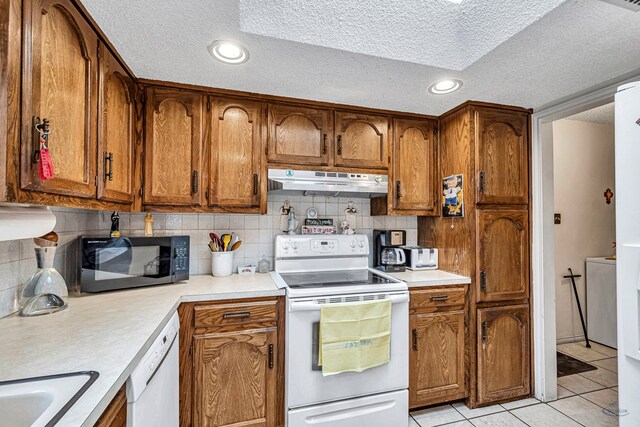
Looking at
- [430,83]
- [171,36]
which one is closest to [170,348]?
[171,36]

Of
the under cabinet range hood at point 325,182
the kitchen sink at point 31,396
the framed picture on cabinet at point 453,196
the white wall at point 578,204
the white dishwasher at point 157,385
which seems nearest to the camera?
the kitchen sink at point 31,396

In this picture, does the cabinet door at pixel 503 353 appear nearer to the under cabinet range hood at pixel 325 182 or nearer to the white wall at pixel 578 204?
the under cabinet range hood at pixel 325 182

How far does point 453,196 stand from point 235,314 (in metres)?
1.72

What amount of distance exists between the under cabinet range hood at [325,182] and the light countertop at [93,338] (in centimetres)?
77

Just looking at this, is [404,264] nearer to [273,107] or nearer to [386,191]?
[386,191]

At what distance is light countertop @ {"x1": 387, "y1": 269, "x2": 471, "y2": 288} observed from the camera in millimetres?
1986

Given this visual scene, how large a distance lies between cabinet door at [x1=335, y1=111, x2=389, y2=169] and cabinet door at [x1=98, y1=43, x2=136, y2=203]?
4.28 ft

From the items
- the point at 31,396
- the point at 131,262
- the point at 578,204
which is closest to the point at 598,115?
the point at 578,204

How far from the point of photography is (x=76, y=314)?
49.6 inches

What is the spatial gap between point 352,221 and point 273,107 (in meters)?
1.09

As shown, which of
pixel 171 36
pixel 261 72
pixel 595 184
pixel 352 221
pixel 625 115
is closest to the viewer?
pixel 625 115

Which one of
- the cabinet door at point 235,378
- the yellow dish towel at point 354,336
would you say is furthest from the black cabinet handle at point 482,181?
the cabinet door at point 235,378

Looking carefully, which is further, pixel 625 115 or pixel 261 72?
pixel 261 72

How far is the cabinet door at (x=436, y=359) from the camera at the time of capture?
6.46 feet
